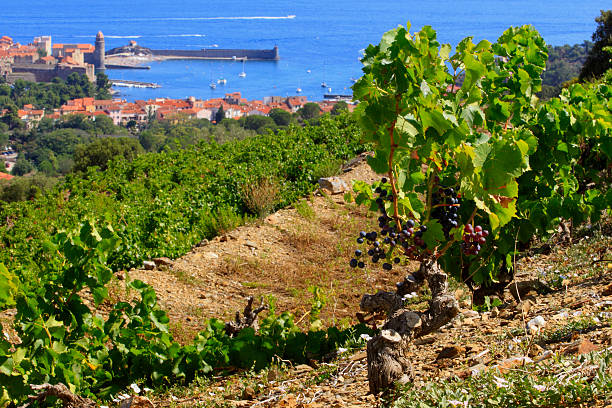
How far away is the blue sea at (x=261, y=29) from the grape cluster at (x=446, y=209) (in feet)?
145

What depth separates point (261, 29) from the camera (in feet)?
396

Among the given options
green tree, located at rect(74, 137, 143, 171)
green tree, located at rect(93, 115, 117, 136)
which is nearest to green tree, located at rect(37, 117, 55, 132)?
green tree, located at rect(93, 115, 117, 136)

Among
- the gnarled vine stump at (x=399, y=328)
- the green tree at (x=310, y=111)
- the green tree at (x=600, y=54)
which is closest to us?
the gnarled vine stump at (x=399, y=328)

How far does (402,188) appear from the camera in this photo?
7.29 ft

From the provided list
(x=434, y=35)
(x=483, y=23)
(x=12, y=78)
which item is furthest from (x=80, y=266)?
(x=483, y=23)

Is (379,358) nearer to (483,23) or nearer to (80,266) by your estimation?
(80,266)

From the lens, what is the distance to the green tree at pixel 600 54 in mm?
16281

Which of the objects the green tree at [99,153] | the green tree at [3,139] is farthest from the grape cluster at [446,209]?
the green tree at [3,139]

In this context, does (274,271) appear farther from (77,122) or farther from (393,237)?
(77,122)

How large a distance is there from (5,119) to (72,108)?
684 centimetres

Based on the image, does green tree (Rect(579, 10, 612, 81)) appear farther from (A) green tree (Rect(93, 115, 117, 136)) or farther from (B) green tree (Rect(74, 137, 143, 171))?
(A) green tree (Rect(93, 115, 117, 136))

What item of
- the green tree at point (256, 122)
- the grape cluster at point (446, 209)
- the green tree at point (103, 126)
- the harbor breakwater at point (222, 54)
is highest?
the harbor breakwater at point (222, 54)

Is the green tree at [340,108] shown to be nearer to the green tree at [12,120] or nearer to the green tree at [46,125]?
the green tree at [46,125]

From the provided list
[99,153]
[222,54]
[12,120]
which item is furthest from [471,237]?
[222,54]
